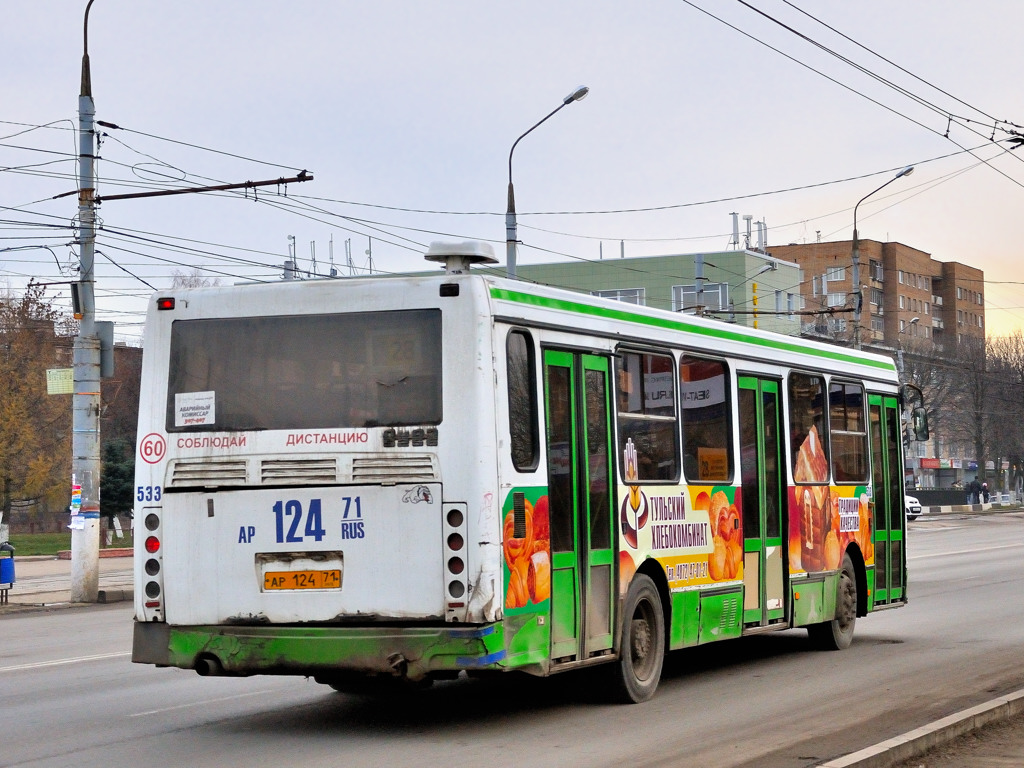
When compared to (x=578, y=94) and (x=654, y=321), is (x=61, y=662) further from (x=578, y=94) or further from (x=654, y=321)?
(x=578, y=94)

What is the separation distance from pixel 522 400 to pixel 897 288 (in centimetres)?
11988

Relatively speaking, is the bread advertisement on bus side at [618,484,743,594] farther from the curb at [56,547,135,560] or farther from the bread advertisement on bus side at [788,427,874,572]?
the curb at [56,547,135,560]

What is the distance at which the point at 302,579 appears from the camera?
880 cm

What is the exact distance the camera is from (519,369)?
9.08 m

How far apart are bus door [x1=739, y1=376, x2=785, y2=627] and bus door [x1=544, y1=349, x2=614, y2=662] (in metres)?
2.45

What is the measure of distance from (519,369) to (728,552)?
335cm

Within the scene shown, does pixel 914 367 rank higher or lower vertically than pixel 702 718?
higher

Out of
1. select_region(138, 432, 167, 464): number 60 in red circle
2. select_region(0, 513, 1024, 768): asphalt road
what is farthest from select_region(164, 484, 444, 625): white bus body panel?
select_region(0, 513, 1024, 768): asphalt road

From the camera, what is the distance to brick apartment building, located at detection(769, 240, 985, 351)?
11738 centimetres

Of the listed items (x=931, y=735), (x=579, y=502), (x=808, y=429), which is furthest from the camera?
(x=808, y=429)

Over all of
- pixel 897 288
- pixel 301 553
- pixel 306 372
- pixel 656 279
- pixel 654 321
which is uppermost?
pixel 897 288

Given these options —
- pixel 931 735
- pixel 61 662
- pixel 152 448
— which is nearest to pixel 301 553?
pixel 152 448

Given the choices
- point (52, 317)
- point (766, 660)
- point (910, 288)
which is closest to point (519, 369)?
point (766, 660)

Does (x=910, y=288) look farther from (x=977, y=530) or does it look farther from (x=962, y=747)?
(x=962, y=747)
